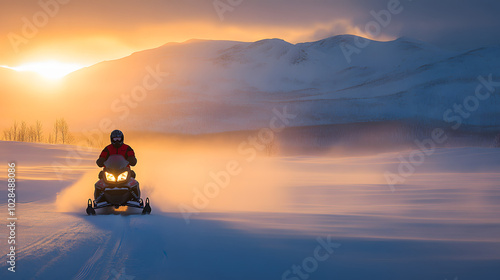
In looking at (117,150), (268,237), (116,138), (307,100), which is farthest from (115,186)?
(307,100)

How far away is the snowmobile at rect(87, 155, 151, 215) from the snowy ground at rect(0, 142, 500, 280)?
0.43m

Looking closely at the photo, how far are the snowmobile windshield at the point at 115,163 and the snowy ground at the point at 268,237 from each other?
1193 mm

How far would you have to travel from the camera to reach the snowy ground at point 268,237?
6.68 meters

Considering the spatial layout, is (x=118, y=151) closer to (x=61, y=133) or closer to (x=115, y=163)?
(x=115, y=163)

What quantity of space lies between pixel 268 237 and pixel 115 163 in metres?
4.76

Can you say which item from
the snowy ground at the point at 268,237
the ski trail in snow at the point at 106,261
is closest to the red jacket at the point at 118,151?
the snowy ground at the point at 268,237

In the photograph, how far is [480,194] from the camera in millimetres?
17500

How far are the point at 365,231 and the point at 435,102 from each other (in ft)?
483

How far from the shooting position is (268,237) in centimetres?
899

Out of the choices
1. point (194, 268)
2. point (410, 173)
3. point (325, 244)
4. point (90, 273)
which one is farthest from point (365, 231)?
point (410, 173)

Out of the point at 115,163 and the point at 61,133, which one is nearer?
the point at 115,163

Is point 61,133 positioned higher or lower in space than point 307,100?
lower

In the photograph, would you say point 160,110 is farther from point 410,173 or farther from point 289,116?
point 410,173

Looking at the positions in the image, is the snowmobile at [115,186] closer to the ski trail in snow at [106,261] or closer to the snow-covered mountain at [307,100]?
the ski trail in snow at [106,261]
